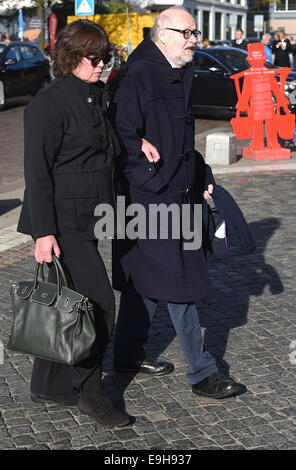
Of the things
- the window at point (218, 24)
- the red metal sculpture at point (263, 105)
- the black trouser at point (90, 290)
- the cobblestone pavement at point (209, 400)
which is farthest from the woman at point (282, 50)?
the window at point (218, 24)

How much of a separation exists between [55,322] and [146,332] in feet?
3.06

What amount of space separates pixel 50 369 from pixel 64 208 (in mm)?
855

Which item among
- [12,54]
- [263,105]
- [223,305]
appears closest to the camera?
[223,305]

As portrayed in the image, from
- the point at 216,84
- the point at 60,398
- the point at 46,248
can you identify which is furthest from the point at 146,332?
the point at 216,84

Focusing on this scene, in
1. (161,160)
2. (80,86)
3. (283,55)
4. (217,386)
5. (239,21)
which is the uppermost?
(80,86)

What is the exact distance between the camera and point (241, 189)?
31.9ft

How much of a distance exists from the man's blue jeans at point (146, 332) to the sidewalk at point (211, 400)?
0.45 feet

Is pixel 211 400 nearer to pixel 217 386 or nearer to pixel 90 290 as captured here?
pixel 217 386

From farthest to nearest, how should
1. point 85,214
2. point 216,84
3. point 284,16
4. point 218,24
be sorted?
point 284,16 < point 218,24 < point 216,84 < point 85,214

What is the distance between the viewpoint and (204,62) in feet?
60.6

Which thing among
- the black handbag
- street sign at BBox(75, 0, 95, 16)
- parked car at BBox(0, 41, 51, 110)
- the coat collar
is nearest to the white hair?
the coat collar

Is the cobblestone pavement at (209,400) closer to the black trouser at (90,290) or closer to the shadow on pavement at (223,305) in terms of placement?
the shadow on pavement at (223,305)

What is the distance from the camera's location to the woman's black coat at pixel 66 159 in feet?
11.0
